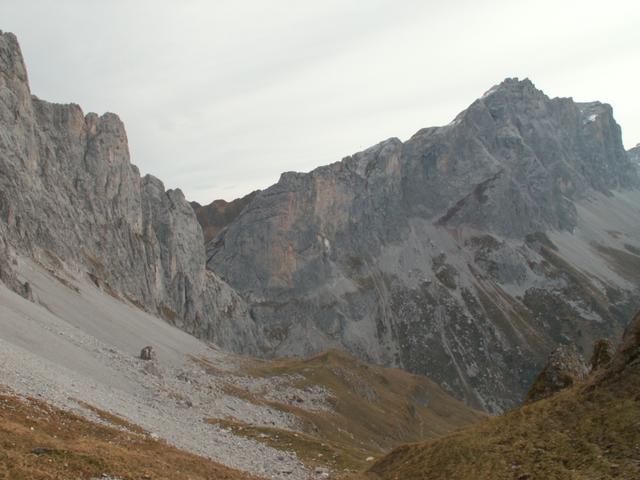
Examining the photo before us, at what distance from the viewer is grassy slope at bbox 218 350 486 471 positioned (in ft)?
188

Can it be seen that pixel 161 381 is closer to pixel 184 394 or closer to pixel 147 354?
pixel 184 394

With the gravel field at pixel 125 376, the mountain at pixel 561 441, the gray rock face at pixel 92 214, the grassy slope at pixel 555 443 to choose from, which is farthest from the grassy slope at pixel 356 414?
the gray rock face at pixel 92 214

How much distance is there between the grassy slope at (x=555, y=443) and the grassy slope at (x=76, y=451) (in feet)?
41.8

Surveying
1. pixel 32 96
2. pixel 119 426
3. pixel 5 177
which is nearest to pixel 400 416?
pixel 119 426

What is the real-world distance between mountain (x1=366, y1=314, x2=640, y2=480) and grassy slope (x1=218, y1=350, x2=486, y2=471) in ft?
66.4

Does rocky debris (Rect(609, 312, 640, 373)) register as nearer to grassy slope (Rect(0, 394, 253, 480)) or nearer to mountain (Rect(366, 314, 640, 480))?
mountain (Rect(366, 314, 640, 480))

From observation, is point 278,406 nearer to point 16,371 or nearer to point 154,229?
point 16,371

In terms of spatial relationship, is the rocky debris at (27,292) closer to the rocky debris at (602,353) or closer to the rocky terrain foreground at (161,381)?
the rocky terrain foreground at (161,381)

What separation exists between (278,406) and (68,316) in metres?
38.3

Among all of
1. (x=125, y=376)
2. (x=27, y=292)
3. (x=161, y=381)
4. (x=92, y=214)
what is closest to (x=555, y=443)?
(x=125, y=376)

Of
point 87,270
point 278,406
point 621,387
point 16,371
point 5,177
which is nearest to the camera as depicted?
point 621,387

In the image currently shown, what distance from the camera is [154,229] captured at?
185375 millimetres

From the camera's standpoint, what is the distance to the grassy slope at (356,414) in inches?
2258

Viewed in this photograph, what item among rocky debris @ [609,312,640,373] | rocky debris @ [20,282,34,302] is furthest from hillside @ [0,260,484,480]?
rocky debris @ [609,312,640,373]
